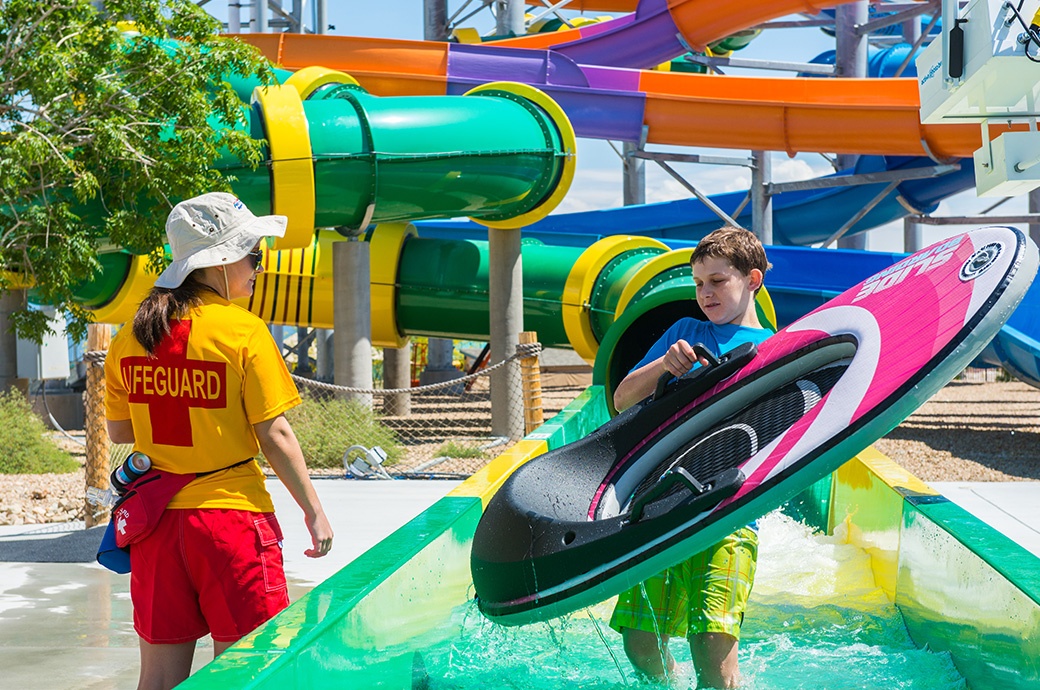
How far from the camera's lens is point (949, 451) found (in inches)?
405

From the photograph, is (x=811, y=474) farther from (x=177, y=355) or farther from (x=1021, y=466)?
(x=1021, y=466)

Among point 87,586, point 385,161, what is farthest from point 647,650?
point 385,161

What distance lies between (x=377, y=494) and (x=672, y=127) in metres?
7.04

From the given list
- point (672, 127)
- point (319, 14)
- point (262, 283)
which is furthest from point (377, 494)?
point (319, 14)

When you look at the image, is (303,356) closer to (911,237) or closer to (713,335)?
(911,237)

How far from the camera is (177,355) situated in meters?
2.37

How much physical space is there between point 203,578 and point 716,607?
1204 millimetres

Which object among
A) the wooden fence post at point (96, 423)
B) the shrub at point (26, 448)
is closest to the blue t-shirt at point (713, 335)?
the wooden fence post at point (96, 423)

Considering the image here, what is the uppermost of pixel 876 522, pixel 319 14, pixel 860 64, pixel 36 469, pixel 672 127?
pixel 319 14

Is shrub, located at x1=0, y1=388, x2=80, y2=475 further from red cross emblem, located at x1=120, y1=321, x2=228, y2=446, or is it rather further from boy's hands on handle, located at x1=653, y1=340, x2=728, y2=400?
boy's hands on handle, located at x1=653, y1=340, x2=728, y2=400

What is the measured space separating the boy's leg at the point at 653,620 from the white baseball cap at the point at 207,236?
4.14 ft

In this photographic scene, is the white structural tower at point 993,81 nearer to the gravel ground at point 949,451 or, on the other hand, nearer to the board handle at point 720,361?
the board handle at point 720,361

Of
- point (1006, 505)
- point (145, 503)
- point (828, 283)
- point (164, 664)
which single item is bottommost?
point (1006, 505)

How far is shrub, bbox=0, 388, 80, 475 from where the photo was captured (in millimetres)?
8820
